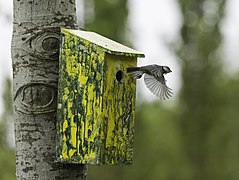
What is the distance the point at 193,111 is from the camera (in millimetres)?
12047

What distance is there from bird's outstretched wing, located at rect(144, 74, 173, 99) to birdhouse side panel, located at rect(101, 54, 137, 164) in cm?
9

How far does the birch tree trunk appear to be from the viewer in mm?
3121

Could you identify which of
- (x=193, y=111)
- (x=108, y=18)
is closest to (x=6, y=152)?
(x=108, y=18)

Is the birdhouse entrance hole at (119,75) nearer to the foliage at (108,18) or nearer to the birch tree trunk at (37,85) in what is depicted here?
the birch tree trunk at (37,85)

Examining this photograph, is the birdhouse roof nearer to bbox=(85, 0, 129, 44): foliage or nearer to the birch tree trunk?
the birch tree trunk

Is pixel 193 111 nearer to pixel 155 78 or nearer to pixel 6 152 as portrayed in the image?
pixel 6 152

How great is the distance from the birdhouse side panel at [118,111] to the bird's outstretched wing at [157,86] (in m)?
0.09

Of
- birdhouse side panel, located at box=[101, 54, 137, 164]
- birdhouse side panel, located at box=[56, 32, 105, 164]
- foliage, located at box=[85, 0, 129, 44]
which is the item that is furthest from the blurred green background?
birdhouse side panel, located at box=[56, 32, 105, 164]

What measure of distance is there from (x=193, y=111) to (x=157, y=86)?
28.7ft

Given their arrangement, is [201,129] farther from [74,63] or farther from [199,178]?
[74,63]

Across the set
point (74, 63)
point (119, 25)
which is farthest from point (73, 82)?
point (119, 25)

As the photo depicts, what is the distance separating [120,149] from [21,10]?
30.4 inches

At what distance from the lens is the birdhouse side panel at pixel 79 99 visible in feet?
10.5

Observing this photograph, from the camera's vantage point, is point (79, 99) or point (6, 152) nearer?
point (79, 99)
